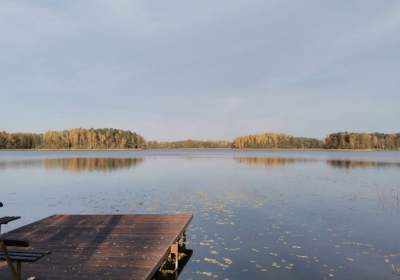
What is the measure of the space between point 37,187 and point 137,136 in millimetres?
162964

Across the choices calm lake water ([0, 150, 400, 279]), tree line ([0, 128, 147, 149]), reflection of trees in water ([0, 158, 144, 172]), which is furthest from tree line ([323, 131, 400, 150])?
calm lake water ([0, 150, 400, 279])

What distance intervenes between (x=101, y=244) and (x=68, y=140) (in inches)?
6584

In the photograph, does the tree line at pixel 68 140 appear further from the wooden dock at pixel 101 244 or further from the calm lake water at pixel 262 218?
the wooden dock at pixel 101 244

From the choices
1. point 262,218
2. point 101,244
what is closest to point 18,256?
point 101,244

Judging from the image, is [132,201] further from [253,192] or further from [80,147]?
[80,147]

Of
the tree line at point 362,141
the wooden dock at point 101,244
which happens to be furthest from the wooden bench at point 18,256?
the tree line at point 362,141

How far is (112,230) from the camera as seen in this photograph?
31.4 ft

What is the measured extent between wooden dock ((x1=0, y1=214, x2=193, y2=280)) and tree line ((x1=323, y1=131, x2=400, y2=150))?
176710 millimetres

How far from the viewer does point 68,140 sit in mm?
160375

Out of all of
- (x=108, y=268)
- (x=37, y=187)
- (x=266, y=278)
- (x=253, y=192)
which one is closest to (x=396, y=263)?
(x=266, y=278)

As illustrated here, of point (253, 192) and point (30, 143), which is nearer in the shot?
point (253, 192)

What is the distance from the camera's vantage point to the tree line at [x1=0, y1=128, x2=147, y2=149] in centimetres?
15300

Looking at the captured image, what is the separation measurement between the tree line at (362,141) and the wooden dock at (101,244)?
177m

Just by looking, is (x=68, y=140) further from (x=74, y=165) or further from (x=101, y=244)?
(x=101, y=244)
